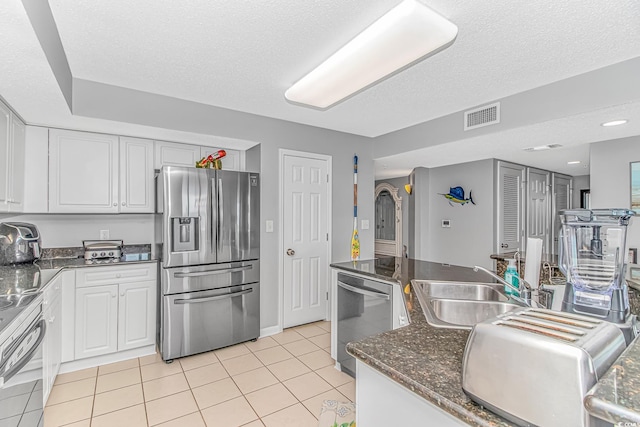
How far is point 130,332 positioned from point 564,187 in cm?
749

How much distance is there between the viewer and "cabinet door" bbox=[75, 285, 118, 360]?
8.78 ft

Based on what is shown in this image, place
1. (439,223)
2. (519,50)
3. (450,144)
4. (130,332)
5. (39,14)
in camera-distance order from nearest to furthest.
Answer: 1. (39,14)
2. (519,50)
3. (130,332)
4. (450,144)
5. (439,223)

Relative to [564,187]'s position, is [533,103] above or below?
above

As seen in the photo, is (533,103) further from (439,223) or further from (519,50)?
(439,223)

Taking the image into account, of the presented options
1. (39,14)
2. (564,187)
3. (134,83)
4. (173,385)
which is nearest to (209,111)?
(134,83)

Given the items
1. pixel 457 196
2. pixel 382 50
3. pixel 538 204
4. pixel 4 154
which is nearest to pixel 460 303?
pixel 382 50

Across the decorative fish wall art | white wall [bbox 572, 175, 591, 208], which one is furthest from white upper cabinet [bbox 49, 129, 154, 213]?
white wall [bbox 572, 175, 591, 208]

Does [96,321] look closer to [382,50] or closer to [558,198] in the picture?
[382,50]

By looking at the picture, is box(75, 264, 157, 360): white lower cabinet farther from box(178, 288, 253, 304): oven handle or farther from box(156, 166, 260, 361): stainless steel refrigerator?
box(178, 288, 253, 304): oven handle

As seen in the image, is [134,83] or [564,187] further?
[564,187]

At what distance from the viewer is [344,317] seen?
260 centimetres

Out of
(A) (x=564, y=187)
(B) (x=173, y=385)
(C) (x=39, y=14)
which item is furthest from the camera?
(A) (x=564, y=187)

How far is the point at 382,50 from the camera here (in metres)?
1.81

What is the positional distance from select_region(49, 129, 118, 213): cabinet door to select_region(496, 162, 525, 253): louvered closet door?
496 centimetres
